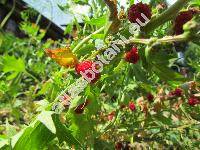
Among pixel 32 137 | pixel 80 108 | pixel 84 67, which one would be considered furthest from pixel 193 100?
pixel 32 137

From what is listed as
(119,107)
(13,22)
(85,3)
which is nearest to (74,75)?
(85,3)

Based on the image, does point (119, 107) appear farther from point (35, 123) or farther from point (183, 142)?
point (35, 123)

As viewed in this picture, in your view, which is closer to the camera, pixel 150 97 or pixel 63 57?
pixel 63 57

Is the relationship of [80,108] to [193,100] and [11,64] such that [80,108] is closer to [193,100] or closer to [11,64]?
[193,100]

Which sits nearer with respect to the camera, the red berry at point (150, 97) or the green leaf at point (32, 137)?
the green leaf at point (32, 137)

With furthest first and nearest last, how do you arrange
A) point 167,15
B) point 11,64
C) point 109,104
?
point 109,104
point 11,64
point 167,15

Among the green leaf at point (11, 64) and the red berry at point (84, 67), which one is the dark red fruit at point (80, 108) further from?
the green leaf at point (11, 64)

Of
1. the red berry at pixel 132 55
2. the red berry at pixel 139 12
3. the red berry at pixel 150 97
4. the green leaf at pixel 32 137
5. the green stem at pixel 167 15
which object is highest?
the red berry at pixel 139 12

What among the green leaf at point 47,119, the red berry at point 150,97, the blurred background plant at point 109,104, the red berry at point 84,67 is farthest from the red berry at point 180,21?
the red berry at point 150,97
